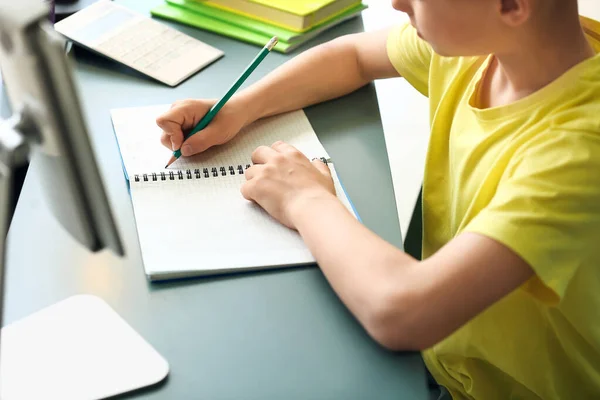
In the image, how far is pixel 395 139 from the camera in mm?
2260


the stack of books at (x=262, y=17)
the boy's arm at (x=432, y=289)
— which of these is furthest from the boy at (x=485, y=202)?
the stack of books at (x=262, y=17)

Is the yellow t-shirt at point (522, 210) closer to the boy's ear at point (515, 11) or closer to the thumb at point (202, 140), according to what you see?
the boy's ear at point (515, 11)

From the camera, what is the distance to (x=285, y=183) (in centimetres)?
85

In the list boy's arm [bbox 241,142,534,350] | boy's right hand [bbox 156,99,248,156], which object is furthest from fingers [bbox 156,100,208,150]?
boy's arm [bbox 241,142,534,350]

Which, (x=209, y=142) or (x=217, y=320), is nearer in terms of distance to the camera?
(x=217, y=320)

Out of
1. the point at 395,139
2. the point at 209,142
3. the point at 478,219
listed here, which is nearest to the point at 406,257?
the point at 478,219

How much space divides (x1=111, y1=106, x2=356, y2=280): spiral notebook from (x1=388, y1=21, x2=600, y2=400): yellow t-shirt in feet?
0.55

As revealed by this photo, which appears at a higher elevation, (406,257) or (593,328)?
(406,257)

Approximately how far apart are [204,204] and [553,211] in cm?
40

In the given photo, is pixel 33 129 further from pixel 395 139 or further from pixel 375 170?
pixel 395 139

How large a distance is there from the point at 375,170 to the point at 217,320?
1.06 feet

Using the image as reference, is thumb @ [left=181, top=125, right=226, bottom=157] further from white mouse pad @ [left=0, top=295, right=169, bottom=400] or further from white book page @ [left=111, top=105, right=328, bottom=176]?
white mouse pad @ [left=0, top=295, right=169, bottom=400]

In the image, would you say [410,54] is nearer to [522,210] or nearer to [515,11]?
[515,11]

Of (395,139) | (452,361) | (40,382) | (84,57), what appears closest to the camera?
(40,382)
